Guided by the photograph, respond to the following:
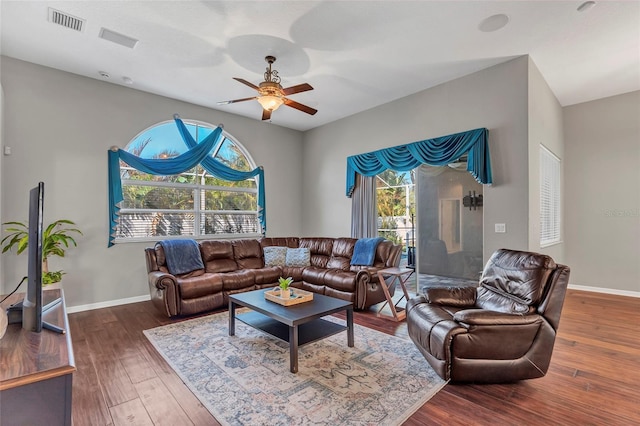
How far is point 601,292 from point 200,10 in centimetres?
714

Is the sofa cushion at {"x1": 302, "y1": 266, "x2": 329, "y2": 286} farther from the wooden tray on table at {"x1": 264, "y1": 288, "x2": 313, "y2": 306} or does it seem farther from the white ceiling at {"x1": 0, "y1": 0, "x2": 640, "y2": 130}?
the white ceiling at {"x1": 0, "y1": 0, "x2": 640, "y2": 130}

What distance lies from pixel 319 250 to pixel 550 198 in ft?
12.8

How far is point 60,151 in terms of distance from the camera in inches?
166

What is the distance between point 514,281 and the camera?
8.82 feet

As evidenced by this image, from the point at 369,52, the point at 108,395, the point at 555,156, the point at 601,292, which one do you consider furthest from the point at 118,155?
the point at 601,292

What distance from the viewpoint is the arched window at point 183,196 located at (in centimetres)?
488

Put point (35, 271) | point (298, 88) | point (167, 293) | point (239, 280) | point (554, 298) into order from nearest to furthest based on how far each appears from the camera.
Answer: point (35, 271)
point (554, 298)
point (298, 88)
point (167, 293)
point (239, 280)

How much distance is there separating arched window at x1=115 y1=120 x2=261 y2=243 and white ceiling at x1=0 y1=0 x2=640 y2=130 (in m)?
0.87

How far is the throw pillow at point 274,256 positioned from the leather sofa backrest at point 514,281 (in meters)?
3.19

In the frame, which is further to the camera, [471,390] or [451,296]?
[451,296]

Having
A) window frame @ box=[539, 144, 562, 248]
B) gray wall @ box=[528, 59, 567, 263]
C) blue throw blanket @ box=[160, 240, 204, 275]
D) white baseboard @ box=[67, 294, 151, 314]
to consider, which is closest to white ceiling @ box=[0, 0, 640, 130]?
gray wall @ box=[528, 59, 567, 263]

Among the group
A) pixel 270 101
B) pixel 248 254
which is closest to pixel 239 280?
pixel 248 254

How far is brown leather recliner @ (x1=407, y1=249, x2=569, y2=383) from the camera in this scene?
7.37 feet

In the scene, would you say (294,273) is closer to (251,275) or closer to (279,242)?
(251,275)
